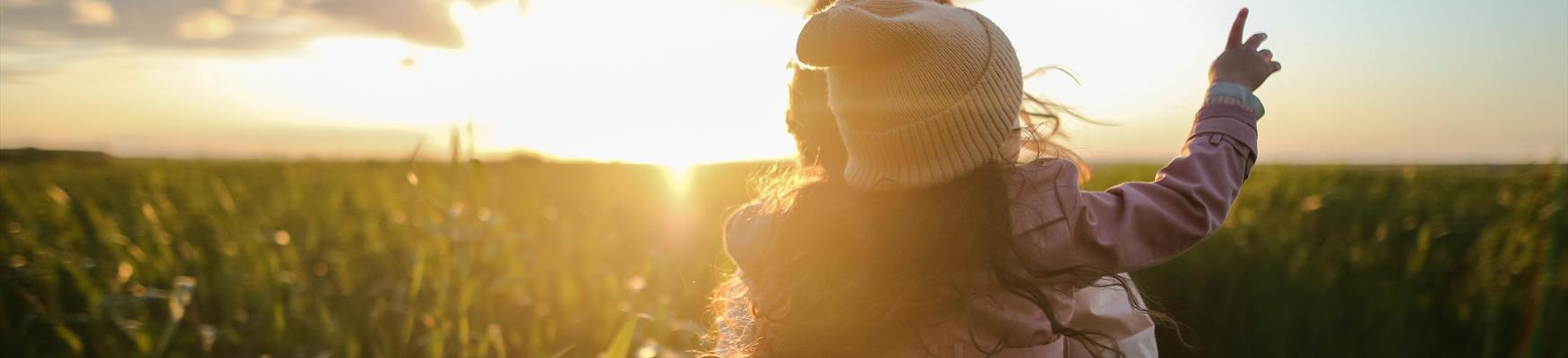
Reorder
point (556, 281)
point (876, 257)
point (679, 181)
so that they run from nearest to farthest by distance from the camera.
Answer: point (876, 257) < point (556, 281) < point (679, 181)

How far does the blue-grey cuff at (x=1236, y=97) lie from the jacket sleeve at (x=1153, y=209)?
3 cm

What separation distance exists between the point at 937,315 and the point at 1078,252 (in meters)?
0.25

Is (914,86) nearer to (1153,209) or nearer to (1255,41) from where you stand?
(1153,209)

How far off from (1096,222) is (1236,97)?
36cm

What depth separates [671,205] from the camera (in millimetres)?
6387

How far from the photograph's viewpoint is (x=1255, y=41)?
143cm

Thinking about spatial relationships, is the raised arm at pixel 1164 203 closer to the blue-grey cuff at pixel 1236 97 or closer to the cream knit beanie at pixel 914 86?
the blue-grey cuff at pixel 1236 97

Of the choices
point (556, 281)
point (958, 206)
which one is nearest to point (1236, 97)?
point (958, 206)

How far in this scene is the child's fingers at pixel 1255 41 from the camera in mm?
1426

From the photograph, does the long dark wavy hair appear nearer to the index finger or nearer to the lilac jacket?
the lilac jacket

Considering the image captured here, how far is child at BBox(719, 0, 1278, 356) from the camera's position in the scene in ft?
4.06

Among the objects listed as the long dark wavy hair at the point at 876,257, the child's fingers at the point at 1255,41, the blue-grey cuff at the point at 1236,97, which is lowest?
the long dark wavy hair at the point at 876,257

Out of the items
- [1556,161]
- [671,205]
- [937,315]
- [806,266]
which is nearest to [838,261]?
[806,266]

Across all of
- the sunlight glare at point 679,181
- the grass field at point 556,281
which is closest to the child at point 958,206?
the grass field at point 556,281
